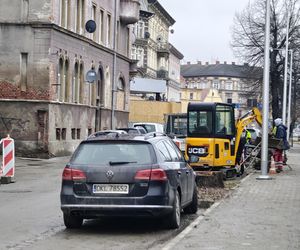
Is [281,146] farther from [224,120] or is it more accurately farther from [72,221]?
[72,221]

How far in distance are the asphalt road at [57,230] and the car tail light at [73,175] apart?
0.90m

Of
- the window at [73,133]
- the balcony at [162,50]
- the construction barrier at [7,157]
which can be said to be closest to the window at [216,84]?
the balcony at [162,50]

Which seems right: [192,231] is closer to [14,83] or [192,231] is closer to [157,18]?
[14,83]

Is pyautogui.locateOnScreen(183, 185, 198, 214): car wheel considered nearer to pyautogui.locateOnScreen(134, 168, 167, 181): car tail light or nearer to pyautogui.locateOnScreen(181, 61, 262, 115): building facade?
pyautogui.locateOnScreen(134, 168, 167, 181): car tail light

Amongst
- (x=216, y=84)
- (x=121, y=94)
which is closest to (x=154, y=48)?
(x=121, y=94)

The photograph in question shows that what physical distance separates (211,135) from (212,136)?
5cm

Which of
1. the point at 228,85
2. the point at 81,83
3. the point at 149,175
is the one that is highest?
the point at 228,85

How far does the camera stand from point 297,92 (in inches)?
2672

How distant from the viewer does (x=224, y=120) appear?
22.4 metres

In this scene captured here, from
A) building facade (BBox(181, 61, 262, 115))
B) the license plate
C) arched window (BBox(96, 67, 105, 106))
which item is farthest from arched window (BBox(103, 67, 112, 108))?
building facade (BBox(181, 61, 262, 115))

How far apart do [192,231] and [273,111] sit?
54.2 metres

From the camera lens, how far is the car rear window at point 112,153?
10.8m

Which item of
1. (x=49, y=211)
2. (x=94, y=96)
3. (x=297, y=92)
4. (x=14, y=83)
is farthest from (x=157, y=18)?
(x=49, y=211)

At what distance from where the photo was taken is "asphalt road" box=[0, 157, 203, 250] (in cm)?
988
